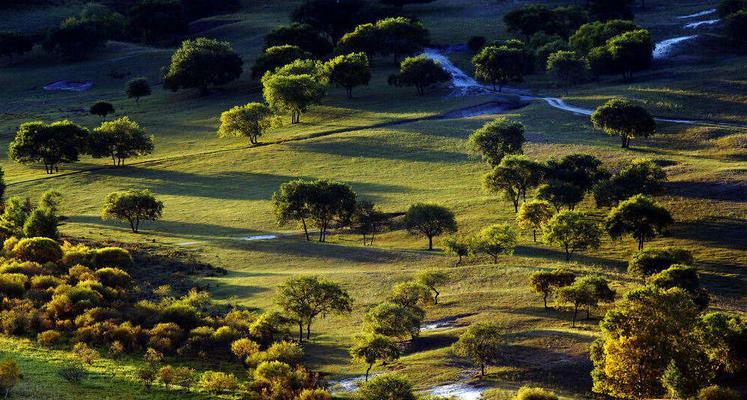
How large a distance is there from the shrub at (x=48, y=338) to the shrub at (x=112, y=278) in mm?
15885

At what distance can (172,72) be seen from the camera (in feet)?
587

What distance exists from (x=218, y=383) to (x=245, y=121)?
91.6m

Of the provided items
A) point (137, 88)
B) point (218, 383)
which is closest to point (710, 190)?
point (218, 383)

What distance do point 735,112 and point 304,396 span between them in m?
105

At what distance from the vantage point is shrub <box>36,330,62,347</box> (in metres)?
64.4

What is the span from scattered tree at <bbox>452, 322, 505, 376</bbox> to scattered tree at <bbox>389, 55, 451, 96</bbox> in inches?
4373

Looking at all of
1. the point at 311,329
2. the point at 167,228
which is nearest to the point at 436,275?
the point at 311,329

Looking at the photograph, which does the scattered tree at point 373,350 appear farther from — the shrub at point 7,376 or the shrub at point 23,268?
the shrub at point 23,268

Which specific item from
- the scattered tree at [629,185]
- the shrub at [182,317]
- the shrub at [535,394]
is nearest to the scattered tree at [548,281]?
the shrub at [535,394]

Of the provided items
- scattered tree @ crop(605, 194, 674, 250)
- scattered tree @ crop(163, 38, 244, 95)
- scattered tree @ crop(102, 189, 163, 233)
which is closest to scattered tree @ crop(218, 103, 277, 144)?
scattered tree @ crop(163, 38, 244, 95)

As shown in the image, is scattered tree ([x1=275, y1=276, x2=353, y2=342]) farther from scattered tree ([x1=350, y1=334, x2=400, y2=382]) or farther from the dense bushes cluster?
scattered tree ([x1=350, y1=334, x2=400, y2=382])

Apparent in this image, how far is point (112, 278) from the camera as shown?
8206 centimetres

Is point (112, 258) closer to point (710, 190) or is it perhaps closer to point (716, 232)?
point (716, 232)

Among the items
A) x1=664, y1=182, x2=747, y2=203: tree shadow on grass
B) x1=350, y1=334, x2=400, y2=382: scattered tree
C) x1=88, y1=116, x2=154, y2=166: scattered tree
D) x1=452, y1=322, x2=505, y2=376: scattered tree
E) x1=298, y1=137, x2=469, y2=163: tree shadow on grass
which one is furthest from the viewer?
x1=88, y1=116, x2=154, y2=166: scattered tree
